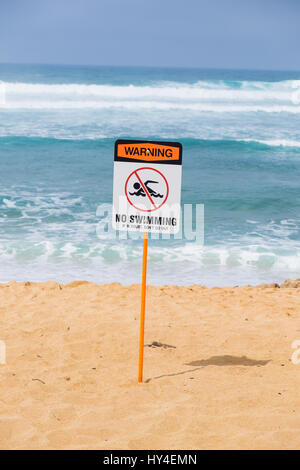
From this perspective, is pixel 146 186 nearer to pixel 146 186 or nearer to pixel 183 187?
pixel 146 186

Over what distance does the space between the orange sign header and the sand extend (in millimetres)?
1872

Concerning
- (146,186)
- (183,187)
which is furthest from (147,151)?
(183,187)

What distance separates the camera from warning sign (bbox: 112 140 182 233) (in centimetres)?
418

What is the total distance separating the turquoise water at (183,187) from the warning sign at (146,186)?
16.2ft

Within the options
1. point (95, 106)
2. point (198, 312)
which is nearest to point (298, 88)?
point (95, 106)

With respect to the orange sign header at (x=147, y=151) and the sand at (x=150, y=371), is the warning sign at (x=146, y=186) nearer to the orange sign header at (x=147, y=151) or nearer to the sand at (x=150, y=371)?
the orange sign header at (x=147, y=151)

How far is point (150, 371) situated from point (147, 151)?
1.98 m

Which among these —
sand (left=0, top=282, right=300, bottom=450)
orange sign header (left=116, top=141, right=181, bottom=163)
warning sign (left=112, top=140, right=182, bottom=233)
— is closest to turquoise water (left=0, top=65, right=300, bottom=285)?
sand (left=0, top=282, right=300, bottom=450)

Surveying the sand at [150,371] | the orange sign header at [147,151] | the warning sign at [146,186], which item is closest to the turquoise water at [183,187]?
the sand at [150,371]

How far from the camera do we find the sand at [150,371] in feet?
11.7

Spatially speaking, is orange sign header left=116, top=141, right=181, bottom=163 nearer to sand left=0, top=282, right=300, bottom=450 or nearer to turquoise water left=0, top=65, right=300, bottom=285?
sand left=0, top=282, right=300, bottom=450

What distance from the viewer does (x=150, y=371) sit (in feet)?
15.7

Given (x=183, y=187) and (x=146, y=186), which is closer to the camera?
(x=146, y=186)

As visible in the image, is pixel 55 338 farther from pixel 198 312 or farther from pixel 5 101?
pixel 5 101
